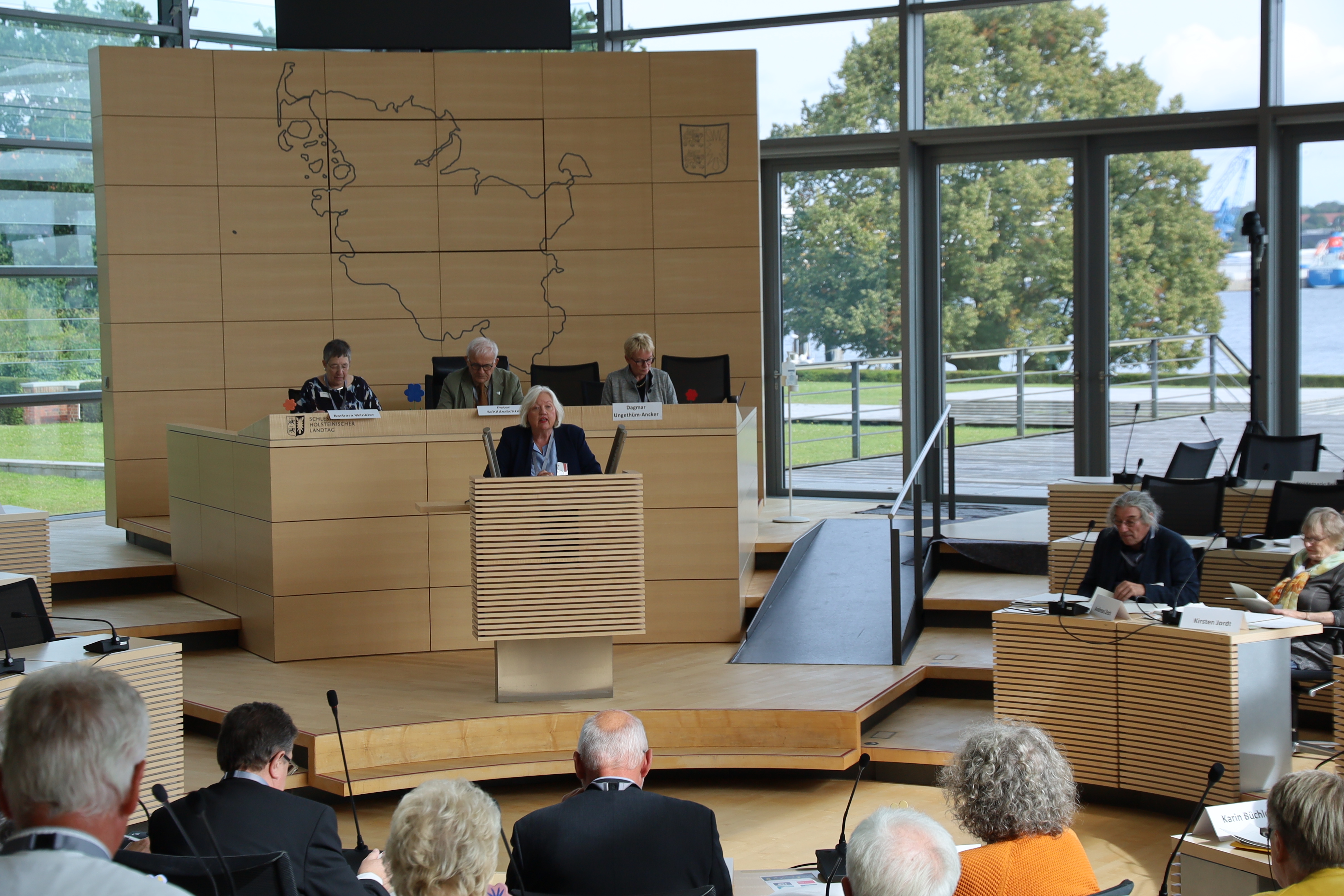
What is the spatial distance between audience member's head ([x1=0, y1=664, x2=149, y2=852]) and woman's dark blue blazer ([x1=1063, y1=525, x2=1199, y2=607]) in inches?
171

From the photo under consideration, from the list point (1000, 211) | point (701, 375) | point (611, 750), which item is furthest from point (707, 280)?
point (611, 750)

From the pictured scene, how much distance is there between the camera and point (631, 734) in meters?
2.94

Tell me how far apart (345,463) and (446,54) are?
3.83 meters

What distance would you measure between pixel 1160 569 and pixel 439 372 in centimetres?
456

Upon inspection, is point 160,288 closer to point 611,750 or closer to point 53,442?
point 53,442

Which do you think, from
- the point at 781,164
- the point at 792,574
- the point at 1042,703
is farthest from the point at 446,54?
the point at 1042,703

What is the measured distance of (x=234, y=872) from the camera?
238cm

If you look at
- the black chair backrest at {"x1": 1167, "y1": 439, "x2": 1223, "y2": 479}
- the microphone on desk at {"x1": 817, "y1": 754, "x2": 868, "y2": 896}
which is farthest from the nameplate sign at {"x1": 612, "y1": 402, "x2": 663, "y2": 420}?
the microphone on desk at {"x1": 817, "y1": 754, "x2": 868, "y2": 896}

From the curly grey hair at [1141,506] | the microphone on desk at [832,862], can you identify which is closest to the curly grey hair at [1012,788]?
the microphone on desk at [832,862]

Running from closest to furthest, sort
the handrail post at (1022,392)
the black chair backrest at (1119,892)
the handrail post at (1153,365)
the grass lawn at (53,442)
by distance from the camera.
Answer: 1. the black chair backrest at (1119,892)
2. the handrail post at (1153,365)
3. the grass lawn at (53,442)
4. the handrail post at (1022,392)

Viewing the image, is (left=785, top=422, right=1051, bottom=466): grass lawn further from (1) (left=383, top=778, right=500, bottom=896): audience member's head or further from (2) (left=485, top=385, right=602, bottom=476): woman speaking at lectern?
(1) (left=383, top=778, right=500, bottom=896): audience member's head

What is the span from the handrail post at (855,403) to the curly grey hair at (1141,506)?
4.42m

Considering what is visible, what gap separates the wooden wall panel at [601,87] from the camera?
8.85 metres

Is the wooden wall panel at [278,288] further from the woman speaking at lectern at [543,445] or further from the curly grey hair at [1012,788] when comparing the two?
the curly grey hair at [1012,788]
